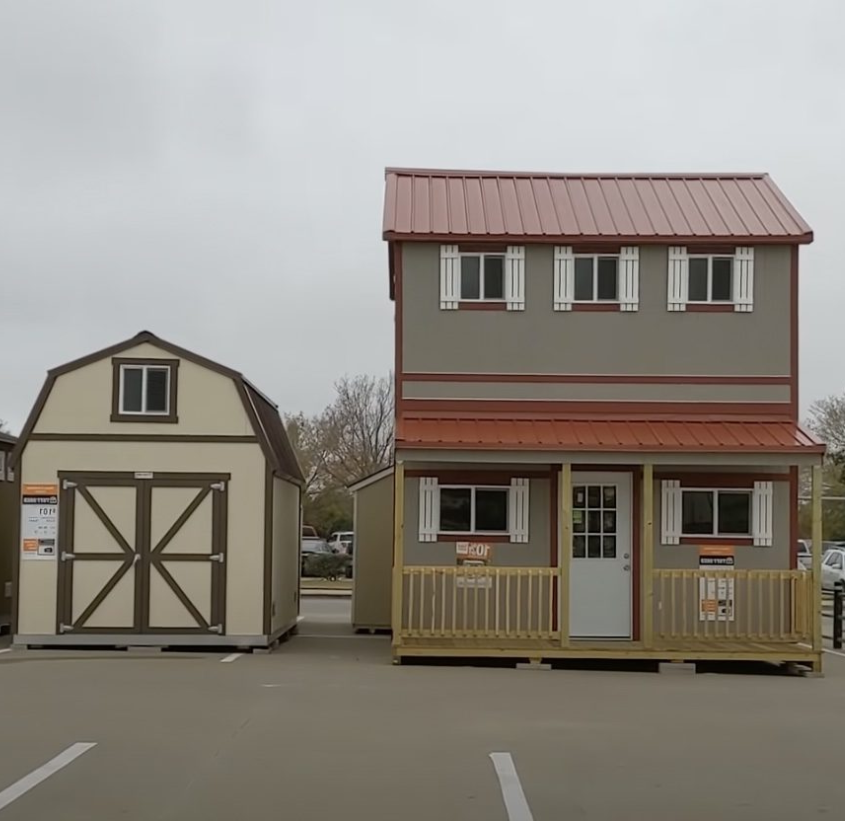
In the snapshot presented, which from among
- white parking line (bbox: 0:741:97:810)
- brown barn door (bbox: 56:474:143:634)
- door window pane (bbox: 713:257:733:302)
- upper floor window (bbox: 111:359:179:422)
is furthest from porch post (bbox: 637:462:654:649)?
white parking line (bbox: 0:741:97:810)

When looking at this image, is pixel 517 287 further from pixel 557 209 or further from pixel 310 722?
pixel 310 722

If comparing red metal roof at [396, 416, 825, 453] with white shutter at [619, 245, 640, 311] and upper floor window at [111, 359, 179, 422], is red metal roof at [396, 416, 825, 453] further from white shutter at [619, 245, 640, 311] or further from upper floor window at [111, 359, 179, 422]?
upper floor window at [111, 359, 179, 422]

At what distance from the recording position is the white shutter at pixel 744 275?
684 inches

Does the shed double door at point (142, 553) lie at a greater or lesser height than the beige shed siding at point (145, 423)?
lesser

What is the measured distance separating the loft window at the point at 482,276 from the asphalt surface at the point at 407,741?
5280 millimetres

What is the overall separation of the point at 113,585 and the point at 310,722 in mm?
6968

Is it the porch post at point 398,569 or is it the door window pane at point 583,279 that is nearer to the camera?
the porch post at point 398,569

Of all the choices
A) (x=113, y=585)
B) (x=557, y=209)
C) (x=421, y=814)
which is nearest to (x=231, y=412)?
(x=113, y=585)

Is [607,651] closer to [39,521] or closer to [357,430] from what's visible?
[39,521]

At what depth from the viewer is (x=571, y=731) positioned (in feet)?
34.6

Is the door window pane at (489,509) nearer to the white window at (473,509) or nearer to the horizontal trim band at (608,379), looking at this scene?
the white window at (473,509)

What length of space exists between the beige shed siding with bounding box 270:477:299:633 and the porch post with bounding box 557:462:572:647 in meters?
4.32

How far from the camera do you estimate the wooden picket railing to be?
15570mm

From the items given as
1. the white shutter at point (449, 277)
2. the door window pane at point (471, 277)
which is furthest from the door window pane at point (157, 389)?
the door window pane at point (471, 277)
